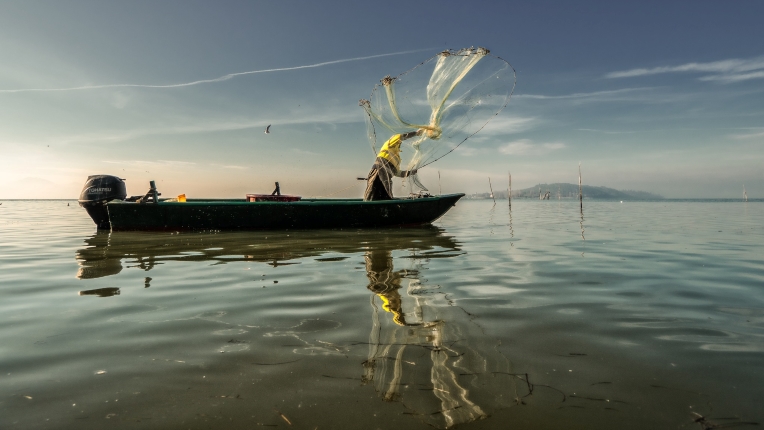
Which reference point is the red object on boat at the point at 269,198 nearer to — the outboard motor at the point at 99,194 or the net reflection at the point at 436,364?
the outboard motor at the point at 99,194

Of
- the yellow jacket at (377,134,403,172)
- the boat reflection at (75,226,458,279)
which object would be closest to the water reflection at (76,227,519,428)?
the boat reflection at (75,226,458,279)

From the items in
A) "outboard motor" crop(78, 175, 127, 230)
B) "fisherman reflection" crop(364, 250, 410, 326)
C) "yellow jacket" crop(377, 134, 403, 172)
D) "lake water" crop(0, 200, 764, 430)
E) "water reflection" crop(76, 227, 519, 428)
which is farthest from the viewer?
"outboard motor" crop(78, 175, 127, 230)

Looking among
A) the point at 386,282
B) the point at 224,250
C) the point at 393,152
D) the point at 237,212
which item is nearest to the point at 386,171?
the point at 393,152

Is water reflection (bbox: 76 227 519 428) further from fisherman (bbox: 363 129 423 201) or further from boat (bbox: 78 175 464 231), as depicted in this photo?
fisherman (bbox: 363 129 423 201)

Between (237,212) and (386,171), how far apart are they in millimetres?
7200

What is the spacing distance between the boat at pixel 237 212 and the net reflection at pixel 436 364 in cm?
1264

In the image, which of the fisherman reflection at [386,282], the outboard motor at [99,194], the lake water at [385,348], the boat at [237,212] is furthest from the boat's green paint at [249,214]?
the lake water at [385,348]

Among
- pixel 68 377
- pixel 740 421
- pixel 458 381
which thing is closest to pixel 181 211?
pixel 68 377

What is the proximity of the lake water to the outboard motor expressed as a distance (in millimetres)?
12791

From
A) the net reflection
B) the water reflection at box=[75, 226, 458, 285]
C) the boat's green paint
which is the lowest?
the net reflection

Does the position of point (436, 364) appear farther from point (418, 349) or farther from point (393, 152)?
point (393, 152)

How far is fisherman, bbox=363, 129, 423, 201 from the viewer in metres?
17.9

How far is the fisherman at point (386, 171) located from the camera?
1791 cm

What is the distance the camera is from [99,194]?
18.4 metres
